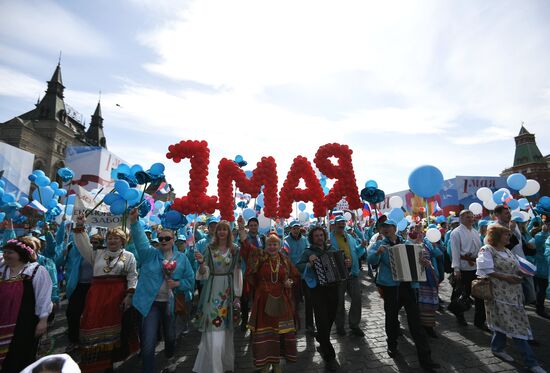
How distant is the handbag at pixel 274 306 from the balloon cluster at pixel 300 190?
2192 millimetres

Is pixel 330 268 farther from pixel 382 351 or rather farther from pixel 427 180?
pixel 427 180

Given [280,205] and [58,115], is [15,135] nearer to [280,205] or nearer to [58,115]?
[58,115]

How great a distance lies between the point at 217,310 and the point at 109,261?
185 cm

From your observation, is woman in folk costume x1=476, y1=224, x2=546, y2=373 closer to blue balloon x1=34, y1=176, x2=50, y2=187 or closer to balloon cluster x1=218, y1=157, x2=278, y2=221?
balloon cluster x1=218, y1=157, x2=278, y2=221

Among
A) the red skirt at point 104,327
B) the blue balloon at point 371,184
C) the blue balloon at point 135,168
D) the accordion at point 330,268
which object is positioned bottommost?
the red skirt at point 104,327

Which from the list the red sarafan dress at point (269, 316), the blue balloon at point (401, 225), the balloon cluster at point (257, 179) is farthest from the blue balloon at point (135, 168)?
the blue balloon at point (401, 225)

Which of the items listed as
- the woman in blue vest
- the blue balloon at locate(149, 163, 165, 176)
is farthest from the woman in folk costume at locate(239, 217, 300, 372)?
the blue balloon at locate(149, 163, 165, 176)

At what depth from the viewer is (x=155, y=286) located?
4363 mm

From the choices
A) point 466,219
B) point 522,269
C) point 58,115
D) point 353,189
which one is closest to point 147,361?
point 353,189

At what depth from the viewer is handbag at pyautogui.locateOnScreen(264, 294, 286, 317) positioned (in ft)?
14.3

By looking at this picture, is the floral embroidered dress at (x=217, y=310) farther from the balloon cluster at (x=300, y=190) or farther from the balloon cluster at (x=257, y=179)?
the balloon cluster at (x=300, y=190)

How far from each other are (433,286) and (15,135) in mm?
52285

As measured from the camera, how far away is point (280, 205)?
21.1ft

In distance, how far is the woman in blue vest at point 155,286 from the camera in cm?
418
